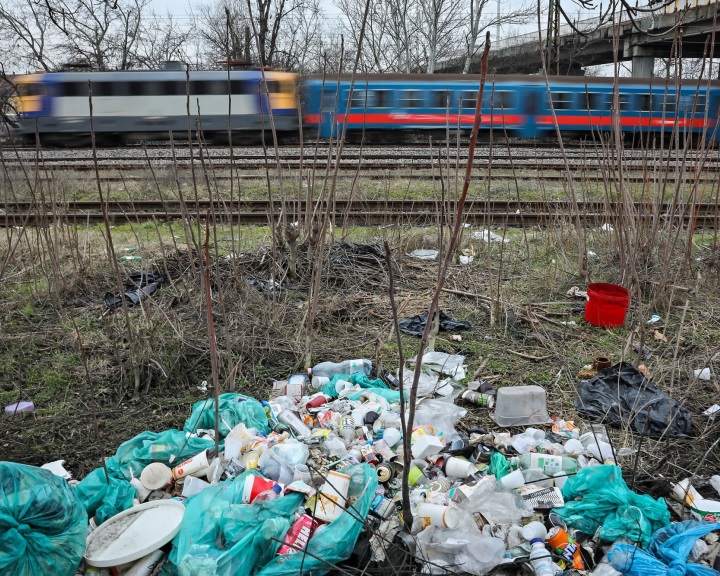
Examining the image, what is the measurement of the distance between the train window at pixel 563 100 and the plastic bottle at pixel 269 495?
16.0 m

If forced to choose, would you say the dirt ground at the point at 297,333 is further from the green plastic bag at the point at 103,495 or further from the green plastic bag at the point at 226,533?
the green plastic bag at the point at 226,533

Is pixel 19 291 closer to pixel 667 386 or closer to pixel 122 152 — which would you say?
pixel 667 386

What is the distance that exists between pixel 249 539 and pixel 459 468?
0.99 meters

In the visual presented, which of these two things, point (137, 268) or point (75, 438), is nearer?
point (75, 438)

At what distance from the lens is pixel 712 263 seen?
4656 millimetres

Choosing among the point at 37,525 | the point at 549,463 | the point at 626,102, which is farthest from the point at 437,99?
the point at 37,525

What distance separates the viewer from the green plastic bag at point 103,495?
87.0 inches

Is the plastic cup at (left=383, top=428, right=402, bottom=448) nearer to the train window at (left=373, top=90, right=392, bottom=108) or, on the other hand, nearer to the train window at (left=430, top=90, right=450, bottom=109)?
the train window at (left=430, top=90, right=450, bottom=109)

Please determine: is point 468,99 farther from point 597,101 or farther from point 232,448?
point 232,448

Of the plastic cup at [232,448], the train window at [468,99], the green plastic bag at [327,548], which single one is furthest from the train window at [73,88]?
the green plastic bag at [327,548]

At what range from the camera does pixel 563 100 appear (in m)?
15.9

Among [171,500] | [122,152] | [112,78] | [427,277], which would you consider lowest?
[171,500]

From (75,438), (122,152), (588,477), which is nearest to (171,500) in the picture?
(75,438)

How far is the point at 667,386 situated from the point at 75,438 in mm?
3306
